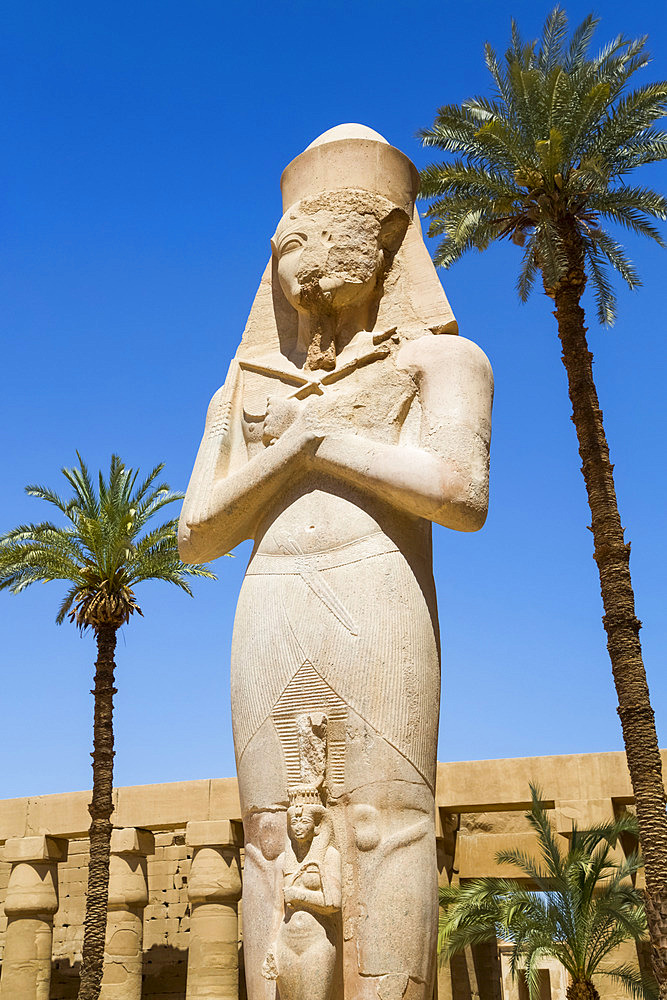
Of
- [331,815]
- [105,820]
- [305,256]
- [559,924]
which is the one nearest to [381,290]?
[305,256]

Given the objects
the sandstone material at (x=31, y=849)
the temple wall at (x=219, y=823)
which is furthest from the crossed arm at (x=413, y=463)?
the sandstone material at (x=31, y=849)

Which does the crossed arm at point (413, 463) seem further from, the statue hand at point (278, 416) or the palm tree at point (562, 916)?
the palm tree at point (562, 916)

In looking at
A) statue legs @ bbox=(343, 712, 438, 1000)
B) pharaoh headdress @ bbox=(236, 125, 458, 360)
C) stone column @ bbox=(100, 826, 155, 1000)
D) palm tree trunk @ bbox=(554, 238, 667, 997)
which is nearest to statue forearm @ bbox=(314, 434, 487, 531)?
pharaoh headdress @ bbox=(236, 125, 458, 360)

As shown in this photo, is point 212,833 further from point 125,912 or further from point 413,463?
point 413,463

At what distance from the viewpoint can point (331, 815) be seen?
3.11m

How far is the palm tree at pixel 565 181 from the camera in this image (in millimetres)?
13016

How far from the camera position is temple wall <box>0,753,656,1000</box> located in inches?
585

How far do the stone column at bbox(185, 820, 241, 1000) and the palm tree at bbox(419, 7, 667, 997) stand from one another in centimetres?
770

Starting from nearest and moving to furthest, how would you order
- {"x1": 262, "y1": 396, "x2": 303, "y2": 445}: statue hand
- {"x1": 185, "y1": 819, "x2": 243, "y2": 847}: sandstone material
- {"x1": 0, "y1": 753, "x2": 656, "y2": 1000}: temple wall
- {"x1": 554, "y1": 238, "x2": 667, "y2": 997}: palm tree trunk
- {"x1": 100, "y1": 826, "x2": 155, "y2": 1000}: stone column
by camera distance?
{"x1": 262, "y1": 396, "x2": 303, "y2": 445}: statue hand → {"x1": 554, "y1": 238, "x2": 667, "y2": 997}: palm tree trunk → {"x1": 0, "y1": 753, "x2": 656, "y2": 1000}: temple wall → {"x1": 185, "y1": 819, "x2": 243, "y2": 847}: sandstone material → {"x1": 100, "y1": 826, "x2": 155, "y2": 1000}: stone column

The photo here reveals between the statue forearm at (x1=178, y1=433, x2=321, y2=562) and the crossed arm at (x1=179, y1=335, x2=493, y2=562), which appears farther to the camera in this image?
the statue forearm at (x1=178, y1=433, x2=321, y2=562)

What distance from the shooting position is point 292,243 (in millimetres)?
3785

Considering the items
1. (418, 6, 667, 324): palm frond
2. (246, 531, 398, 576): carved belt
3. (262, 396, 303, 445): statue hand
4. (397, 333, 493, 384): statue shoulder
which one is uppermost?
(418, 6, 667, 324): palm frond

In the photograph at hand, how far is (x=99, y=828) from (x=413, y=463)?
1466 cm

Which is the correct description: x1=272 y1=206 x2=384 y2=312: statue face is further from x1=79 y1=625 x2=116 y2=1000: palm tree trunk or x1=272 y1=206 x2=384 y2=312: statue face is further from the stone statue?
x1=79 y1=625 x2=116 y2=1000: palm tree trunk
